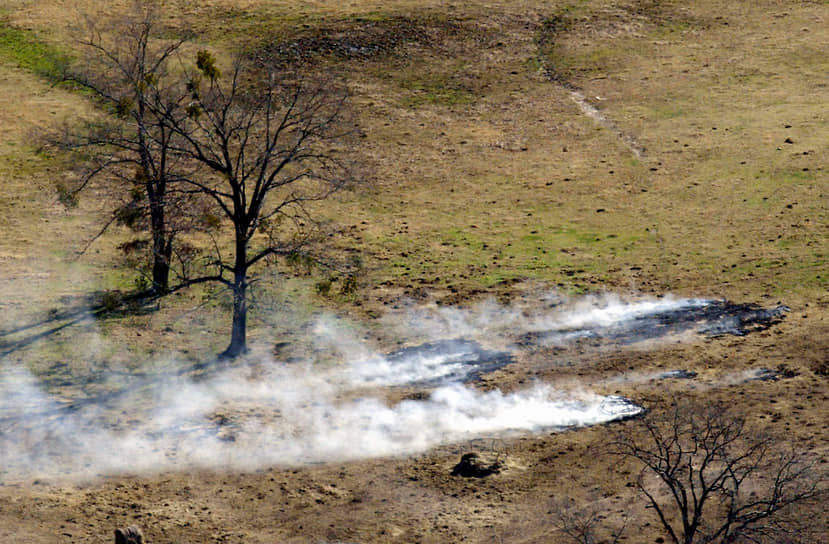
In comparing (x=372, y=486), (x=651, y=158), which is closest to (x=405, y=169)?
(x=651, y=158)

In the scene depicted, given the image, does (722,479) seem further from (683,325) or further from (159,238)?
(159,238)

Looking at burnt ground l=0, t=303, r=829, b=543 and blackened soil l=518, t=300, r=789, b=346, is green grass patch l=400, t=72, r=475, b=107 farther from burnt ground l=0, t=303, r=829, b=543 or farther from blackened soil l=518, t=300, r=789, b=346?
burnt ground l=0, t=303, r=829, b=543

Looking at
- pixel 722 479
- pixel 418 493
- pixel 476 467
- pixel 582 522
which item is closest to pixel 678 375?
pixel 722 479

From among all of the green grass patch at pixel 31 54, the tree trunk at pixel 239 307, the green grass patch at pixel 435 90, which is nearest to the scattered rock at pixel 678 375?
the tree trunk at pixel 239 307

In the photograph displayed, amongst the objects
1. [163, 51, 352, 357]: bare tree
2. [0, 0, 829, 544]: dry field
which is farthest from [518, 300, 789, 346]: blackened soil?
[163, 51, 352, 357]: bare tree

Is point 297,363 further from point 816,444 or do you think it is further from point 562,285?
point 816,444

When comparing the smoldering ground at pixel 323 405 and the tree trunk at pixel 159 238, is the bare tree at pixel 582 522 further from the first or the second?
the tree trunk at pixel 159 238
